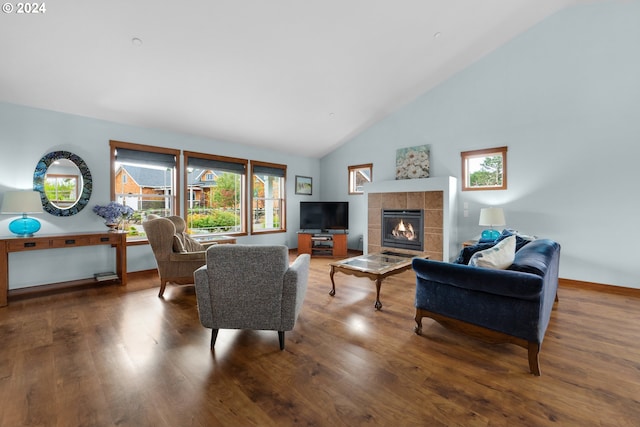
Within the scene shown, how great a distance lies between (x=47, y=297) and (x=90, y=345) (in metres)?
1.98

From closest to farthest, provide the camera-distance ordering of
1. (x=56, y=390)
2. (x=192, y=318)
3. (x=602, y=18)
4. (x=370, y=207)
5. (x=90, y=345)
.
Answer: (x=56, y=390), (x=90, y=345), (x=192, y=318), (x=602, y=18), (x=370, y=207)

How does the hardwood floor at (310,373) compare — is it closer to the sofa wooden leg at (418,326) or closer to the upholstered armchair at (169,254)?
the sofa wooden leg at (418,326)

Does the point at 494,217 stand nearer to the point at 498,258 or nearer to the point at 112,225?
the point at 498,258

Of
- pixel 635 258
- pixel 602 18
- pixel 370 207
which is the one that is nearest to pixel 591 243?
pixel 635 258

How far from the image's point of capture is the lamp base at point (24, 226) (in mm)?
3469

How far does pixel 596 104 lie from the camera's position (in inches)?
154

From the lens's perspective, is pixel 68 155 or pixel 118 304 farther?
pixel 68 155

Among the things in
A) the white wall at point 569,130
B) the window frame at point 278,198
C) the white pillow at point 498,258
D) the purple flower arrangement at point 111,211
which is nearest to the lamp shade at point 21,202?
the purple flower arrangement at point 111,211

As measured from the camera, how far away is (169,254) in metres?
3.53

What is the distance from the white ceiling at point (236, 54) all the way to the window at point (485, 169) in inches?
63.2

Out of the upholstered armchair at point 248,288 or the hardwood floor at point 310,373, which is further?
the upholstered armchair at point 248,288

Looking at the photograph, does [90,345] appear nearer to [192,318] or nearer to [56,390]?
[56,390]

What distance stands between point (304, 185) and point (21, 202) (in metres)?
5.14

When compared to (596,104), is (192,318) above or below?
below
